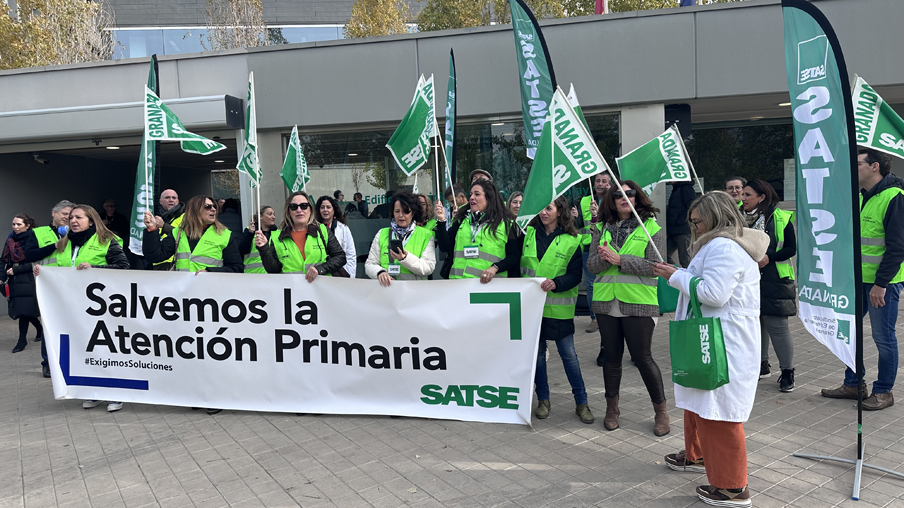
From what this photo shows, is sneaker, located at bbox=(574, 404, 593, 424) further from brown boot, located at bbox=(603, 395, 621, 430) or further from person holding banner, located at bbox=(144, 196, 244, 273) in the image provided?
person holding banner, located at bbox=(144, 196, 244, 273)

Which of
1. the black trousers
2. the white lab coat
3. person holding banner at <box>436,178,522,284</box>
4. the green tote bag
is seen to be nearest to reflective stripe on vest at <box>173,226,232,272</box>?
person holding banner at <box>436,178,522,284</box>

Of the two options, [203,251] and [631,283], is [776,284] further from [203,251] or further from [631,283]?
[203,251]

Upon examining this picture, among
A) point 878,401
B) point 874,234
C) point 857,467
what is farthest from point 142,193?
point 878,401

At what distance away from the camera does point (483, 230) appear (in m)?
5.28

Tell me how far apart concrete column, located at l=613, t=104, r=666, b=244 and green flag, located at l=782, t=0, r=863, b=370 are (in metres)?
5.92

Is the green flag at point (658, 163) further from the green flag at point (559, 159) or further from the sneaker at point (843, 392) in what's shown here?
the sneaker at point (843, 392)

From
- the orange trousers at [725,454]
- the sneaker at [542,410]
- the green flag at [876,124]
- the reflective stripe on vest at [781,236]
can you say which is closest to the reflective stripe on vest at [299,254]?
the sneaker at [542,410]

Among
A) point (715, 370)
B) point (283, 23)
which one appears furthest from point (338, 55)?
point (283, 23)

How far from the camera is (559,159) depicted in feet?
15.0

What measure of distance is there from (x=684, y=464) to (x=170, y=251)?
487 cm

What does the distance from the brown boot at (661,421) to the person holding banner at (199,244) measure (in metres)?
3.94

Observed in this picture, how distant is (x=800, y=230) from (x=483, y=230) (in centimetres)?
232

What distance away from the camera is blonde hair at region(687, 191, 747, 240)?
357 centimetres

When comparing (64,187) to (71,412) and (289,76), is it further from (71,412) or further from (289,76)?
(71,412)
